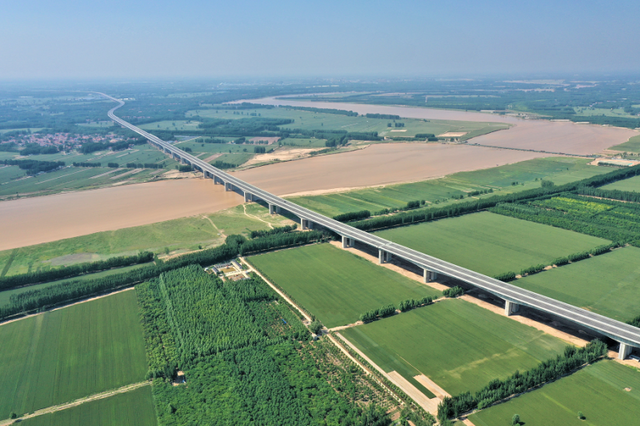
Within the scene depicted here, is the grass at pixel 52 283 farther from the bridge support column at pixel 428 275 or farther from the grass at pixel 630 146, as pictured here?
the grass at pixel 630 146

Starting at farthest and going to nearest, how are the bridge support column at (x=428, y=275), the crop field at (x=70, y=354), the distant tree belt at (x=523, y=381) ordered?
the bridge support column at (x=428, y=275) → the crop field at (x=70, y=354) → the distant tree belt at (x=523, y=381)

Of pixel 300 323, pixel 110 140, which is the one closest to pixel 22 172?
pixel 110 140

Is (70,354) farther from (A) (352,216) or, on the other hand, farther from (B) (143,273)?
(A) (352,216)

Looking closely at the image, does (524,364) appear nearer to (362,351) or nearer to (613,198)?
(362,351)

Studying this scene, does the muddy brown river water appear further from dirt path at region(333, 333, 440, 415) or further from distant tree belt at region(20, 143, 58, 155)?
distant tree belt at region(20, 143, 58, 155)

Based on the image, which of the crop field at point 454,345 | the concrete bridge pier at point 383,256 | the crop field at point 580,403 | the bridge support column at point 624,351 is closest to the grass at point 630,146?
the concrete bridge pier at point 383,256
